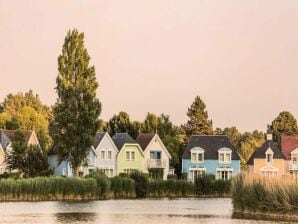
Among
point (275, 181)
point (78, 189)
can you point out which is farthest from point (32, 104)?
point (275, 181)

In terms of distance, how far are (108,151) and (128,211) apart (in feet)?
186

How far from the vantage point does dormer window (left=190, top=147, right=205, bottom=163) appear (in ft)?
398

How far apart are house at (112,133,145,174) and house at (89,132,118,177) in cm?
84

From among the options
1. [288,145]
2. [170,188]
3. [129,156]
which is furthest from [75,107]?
[288,145]

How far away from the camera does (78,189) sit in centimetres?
7594

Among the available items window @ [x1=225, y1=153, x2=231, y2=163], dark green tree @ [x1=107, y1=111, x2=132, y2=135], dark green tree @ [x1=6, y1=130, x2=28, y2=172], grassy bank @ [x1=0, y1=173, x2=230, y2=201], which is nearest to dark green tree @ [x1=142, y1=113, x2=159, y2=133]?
dark green tree @ [x1=107, y1=111, x2=132, y2=135]

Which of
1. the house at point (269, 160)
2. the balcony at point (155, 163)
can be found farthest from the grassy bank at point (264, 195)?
the house at point (269, 160)

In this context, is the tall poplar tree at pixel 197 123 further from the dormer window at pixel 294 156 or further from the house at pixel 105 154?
the house at pixel 105 154

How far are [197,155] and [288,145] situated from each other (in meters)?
14.1

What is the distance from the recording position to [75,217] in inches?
1975

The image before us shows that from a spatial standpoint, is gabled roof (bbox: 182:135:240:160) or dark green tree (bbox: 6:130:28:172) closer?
dark green tree (bbox: 6:130:28:172)

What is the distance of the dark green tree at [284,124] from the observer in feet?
508

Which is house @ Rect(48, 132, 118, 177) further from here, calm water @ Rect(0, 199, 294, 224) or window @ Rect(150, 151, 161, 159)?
calm water @ Rect(0, 199, 294, 224)

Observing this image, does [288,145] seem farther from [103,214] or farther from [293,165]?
[103,214]
